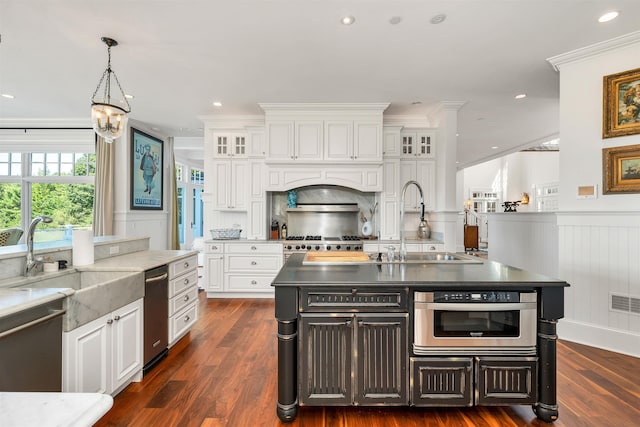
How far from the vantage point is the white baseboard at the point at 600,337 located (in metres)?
2.76

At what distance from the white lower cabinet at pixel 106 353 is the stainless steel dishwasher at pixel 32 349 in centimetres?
8

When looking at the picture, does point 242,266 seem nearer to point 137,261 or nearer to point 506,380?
point 137,261

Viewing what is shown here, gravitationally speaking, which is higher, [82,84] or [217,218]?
[82,84]

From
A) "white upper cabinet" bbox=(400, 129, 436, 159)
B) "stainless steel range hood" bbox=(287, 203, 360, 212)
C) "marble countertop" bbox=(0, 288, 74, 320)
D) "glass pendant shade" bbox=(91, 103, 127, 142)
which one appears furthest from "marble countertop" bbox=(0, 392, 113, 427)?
"white upper cabinet" bbox=(400, 129, 436, 159)

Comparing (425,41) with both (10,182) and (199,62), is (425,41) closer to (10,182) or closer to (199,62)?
(199,62)

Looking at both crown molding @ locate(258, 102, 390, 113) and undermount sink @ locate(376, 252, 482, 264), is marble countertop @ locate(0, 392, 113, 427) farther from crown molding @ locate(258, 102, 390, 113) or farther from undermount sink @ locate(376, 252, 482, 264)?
crown molding @ locate(258, 102, 390, 113)

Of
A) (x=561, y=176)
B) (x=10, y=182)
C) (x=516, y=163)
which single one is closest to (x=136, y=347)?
(x=561, y=176)

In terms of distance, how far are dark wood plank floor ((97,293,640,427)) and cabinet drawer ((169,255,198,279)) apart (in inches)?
28.3

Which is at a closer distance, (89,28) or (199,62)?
(89,28)

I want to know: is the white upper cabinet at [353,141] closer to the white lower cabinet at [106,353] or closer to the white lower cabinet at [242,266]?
the white lower cabinet at [242,266]

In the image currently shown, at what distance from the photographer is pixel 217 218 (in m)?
5.14

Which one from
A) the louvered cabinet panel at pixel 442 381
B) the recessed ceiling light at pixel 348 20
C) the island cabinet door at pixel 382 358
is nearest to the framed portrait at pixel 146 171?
the recessed ceiling light at pixel 348 20

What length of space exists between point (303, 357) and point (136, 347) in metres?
1.34

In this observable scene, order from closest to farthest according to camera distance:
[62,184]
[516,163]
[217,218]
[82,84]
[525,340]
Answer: [525,340] < [82,84] < [217,218] < [62,184] < [516,163]
